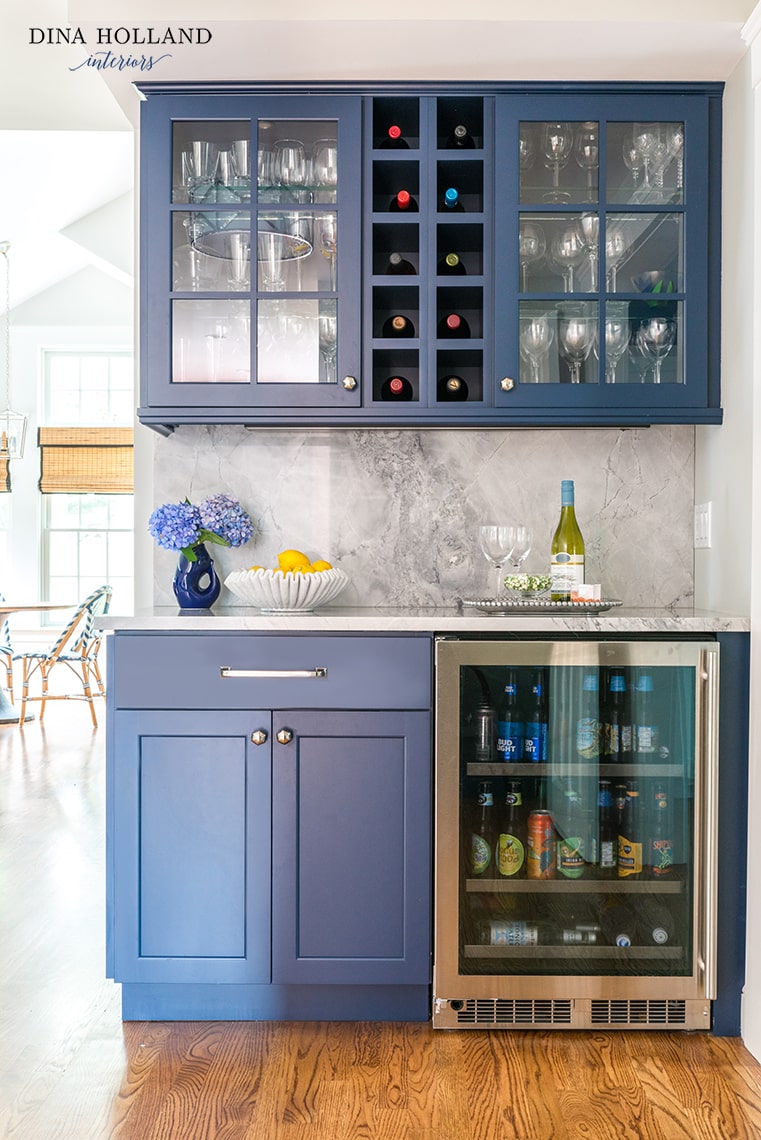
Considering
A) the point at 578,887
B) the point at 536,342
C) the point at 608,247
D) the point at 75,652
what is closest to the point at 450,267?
the point at 536,342

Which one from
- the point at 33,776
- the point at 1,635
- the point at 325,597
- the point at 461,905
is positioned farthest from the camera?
the point at 1,635

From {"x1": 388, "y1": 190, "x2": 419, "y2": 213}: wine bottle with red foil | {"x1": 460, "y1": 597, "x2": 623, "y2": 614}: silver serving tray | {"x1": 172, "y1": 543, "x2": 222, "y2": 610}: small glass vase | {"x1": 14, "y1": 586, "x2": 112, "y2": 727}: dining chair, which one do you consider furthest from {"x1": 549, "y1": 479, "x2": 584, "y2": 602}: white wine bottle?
{"x1": 14, "y1": 586, "x2": 112, "y2": 727}: dining chair

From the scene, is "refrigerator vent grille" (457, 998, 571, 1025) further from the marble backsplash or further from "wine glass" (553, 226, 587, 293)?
"wine glass" (553, 226, 587, 293)

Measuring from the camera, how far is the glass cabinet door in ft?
7.73

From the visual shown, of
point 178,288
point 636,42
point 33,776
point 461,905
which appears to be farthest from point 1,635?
point 636,42

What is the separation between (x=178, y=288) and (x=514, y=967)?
1.91m

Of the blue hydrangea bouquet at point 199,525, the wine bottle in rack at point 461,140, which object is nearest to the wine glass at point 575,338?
the wine bottle in rack at point 461,140

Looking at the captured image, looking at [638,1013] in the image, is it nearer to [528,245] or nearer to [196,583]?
[196,583]

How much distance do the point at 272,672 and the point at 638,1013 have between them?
3.89 ft

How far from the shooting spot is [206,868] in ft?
6.94

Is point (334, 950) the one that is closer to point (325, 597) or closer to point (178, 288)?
point (325, 597)

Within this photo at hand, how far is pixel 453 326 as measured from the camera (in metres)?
2.40

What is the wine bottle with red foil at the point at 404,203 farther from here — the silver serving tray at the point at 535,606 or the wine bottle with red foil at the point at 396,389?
the silver serving tray at the point at 535,606

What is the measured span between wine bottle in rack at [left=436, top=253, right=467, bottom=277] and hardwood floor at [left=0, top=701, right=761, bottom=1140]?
1914 millimetres
